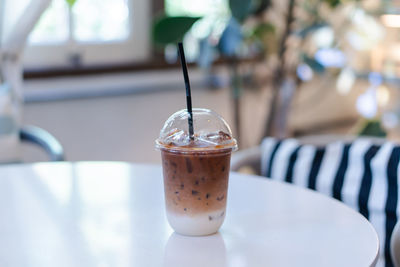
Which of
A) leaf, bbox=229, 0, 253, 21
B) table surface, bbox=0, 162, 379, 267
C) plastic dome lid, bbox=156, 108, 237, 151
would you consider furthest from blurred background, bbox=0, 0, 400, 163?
plastic dome lid, bbox=156, 108, 237, 151

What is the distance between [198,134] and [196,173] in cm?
7

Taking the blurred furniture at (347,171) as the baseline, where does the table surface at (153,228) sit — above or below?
above

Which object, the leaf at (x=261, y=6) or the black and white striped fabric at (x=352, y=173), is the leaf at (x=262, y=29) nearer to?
the leaf at (x=261, y=6)

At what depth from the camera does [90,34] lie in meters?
2.84

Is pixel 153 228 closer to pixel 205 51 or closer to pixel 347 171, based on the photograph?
pixel 347 171

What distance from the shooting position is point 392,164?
130cm

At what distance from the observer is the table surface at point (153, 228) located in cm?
85

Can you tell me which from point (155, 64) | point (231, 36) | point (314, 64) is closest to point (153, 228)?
point (231, 36)

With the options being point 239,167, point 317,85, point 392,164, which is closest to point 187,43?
point 317,85

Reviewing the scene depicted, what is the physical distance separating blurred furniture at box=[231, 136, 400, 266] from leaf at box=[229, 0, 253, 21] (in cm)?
91

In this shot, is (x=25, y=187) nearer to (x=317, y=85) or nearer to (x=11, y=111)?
(x=11, y=111)

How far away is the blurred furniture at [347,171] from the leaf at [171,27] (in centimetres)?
95

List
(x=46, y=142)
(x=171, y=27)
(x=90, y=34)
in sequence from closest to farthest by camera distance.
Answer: (x=46, y=142) < (x=171, y=27) < (x=90, y=34)

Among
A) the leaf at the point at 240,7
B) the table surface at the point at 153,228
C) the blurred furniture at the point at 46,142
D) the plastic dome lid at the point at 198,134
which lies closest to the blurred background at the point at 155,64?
the leaf at the point at 240,7
